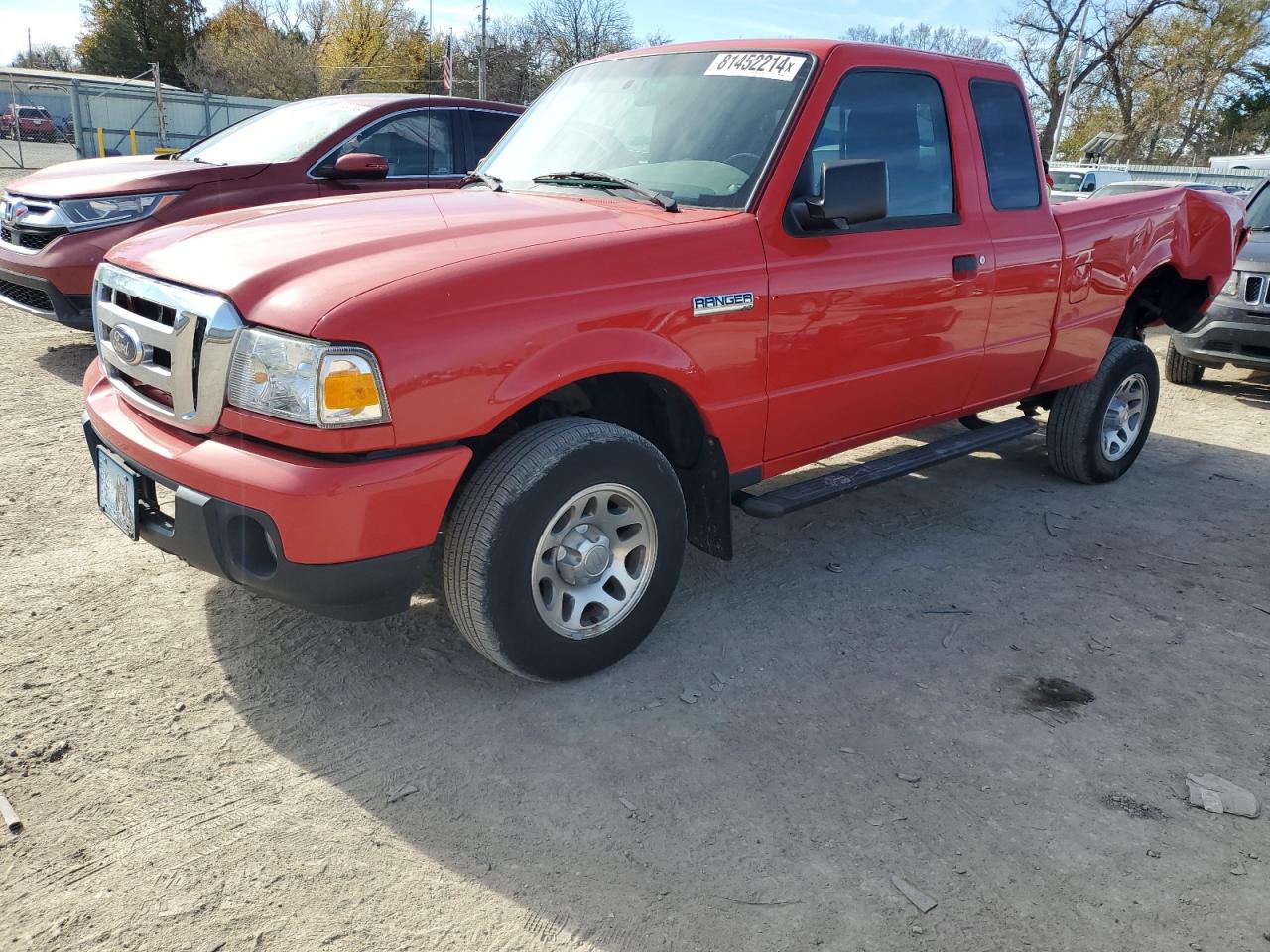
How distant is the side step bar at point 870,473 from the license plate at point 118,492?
1.97 m

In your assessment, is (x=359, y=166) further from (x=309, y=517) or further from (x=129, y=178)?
(x=309, y=517)

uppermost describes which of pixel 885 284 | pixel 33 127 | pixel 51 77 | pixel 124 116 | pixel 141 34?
pixel 141 34

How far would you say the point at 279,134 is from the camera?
22.6 ft

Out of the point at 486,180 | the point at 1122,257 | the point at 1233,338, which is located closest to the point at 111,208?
the point at 486,180

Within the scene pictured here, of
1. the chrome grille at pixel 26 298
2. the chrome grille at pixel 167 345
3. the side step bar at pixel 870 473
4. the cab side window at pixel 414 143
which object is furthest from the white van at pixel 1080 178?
the chrome grille at pixel 167 345

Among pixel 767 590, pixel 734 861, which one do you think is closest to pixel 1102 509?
pixel 767 590

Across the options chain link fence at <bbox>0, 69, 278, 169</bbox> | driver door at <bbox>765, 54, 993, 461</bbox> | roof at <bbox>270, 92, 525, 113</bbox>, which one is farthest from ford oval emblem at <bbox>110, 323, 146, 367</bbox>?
chain link fence at <bbox>0, 69, 278, 169</bbox>

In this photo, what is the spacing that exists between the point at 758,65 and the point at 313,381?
83.3 inches

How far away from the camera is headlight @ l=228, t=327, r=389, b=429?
2443mm

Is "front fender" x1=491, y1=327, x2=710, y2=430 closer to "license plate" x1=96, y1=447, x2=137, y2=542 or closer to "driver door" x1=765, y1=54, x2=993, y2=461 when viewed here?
"driver door" x1=765, y1=54, x2=993, y2=461

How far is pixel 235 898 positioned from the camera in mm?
2225

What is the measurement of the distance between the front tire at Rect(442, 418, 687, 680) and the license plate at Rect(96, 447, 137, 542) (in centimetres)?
93

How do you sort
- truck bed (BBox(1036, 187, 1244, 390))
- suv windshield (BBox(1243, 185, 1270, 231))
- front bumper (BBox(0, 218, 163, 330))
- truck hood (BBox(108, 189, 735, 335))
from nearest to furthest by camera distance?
truck hood (BBox(108, 189, 735, 335)), truck bed (BBox(1036, 187, 1244, 390)), front bumper (BBox(0, 218, 163, 330)), suv windshield (BBox(1243, 185, 1270, 231))

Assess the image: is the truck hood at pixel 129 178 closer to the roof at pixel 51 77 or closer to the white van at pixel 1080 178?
the white van at pixel 1080 178
